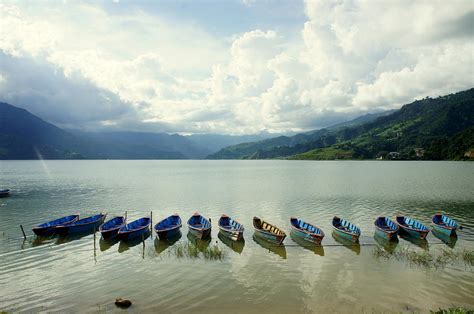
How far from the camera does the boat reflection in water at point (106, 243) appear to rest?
36.2 metres

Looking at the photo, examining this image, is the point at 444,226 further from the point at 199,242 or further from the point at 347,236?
the point at 199,242

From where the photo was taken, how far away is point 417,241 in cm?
3778

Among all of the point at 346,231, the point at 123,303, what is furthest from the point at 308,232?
the point at 123,303

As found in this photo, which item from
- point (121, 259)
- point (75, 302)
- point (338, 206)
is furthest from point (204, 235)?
point (338, 206)

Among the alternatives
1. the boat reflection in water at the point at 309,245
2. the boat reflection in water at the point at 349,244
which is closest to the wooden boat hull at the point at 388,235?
the boat reflection in water at the point at 349,244

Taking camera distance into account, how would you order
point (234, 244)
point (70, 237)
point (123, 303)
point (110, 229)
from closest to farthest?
1. point (123, 303)
2. point (234, 244)
3. point (110, 229)
4. point (70, 237)

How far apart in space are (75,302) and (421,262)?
2977cm

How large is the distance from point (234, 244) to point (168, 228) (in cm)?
903

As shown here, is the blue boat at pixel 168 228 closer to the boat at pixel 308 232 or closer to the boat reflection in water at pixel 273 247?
the boat reflection in water at pixel 273 247

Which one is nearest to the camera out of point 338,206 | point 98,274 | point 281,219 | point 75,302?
point 75,302

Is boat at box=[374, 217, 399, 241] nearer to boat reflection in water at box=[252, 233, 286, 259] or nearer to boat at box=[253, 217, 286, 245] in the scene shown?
boat at box=[253, 217, 286, 245]

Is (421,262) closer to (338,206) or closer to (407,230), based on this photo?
(407,230)

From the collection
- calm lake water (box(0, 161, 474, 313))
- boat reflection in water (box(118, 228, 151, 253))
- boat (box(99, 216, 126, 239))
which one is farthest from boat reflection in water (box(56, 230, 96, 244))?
boat reflection in water (box(118, 228, 151, 253))

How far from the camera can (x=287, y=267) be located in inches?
1150
